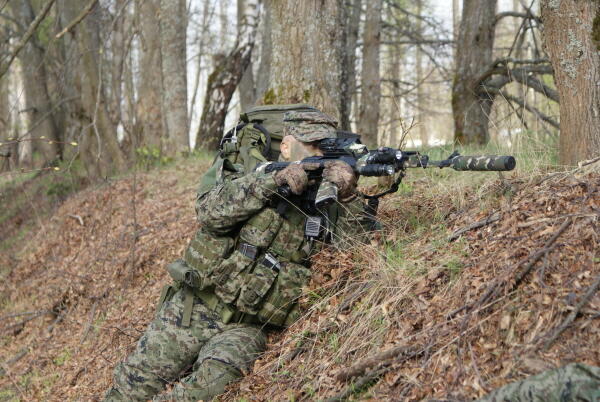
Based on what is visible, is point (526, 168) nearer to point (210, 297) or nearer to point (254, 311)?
point (254, 311)

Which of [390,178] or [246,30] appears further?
[246,30]

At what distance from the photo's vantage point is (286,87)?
6.39 meters

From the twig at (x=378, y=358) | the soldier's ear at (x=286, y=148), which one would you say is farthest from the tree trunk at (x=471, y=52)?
the twig at (x=378, y=358)

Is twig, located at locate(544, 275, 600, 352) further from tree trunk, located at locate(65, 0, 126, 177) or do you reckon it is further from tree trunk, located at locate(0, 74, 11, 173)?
tree trunk, located at locate(65, 0, 126, 177)

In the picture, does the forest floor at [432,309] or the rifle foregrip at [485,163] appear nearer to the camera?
the forest floor at [432,309]

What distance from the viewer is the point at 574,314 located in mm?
2779

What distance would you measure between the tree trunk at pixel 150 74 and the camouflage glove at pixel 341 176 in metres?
8.67

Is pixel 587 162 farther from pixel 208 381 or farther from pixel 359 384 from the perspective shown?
pixel 208 381

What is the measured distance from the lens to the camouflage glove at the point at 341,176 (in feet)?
12.4

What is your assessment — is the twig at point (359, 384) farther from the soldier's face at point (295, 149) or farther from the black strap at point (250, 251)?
the soldier's face at point (295, 149)

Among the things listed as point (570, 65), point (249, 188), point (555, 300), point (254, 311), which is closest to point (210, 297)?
point (254, 311)

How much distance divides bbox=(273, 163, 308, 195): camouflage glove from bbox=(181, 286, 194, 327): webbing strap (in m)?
1.16

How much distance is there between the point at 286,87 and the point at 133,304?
2717mm

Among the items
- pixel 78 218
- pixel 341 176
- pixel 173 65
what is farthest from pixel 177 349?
pixel 173 65
